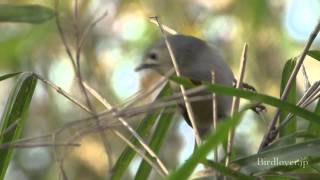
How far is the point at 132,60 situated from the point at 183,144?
50cm

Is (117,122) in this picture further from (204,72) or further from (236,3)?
(236,3)

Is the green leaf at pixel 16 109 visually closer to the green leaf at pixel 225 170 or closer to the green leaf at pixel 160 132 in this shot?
the green leaf at pixel 160 132

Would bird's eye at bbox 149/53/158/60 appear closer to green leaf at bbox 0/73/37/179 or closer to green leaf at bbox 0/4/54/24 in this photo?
green leaf at bbox 0/4/54/24

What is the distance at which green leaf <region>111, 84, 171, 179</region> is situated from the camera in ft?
4.89

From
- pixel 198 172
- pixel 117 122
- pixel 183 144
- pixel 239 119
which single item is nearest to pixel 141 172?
pixel 198 172

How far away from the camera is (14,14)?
1630 mm

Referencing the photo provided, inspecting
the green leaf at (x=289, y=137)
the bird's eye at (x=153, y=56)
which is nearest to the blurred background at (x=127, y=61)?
the bird's eye at (x=153, y=56)

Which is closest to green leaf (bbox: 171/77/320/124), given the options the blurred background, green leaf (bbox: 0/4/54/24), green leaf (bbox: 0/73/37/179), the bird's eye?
green leaf (bbox: 0/73/37/179)

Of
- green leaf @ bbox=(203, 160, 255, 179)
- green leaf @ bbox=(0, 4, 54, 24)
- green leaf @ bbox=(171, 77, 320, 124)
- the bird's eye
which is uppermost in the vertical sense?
the bird's eye

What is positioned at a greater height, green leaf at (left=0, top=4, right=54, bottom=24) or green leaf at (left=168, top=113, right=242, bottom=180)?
green leaf at (left=0, top=4, right=54, bottom=24)

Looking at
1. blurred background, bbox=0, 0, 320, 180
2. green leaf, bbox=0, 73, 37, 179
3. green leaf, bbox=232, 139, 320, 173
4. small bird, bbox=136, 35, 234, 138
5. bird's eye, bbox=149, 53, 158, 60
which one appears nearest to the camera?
green leaf, bbox=232, 139, 320, 173

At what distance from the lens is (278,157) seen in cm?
126

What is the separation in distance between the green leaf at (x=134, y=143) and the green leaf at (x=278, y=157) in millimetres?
259

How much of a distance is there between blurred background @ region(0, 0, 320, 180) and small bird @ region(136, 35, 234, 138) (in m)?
1.52
